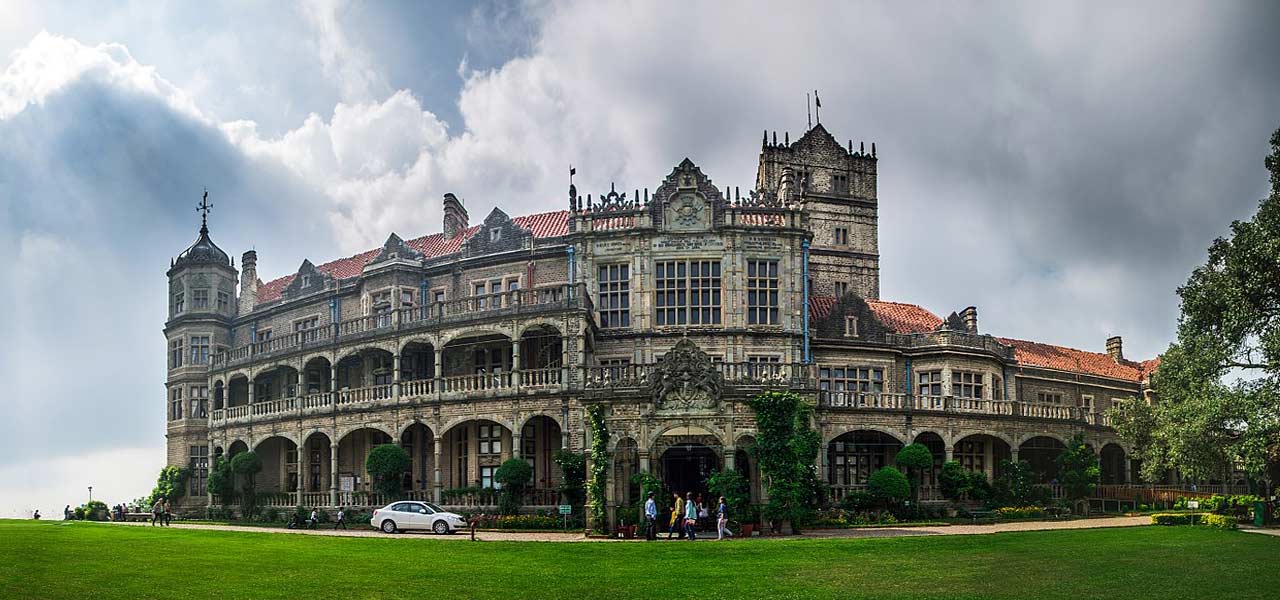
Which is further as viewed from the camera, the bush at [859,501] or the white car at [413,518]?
the bush at [859,501]

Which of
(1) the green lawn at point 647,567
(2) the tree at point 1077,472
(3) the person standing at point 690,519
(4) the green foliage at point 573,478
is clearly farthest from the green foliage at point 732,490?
(2) the tree at point 1077,472

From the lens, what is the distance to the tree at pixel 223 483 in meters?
53.0

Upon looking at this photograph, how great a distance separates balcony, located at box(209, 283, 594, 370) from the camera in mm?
44562

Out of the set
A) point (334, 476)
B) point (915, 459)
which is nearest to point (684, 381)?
point (915, 459)

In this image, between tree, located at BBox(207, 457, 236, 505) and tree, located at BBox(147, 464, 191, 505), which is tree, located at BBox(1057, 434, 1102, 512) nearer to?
tree, located at BBox(207, 457, 236, 505)

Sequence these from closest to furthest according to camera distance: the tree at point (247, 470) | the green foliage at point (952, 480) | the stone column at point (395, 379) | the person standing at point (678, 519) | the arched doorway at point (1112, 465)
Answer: the person standing at point (678, 519) → the green foliage at point (952, 480) → the stone column at point (395, 379) → the tree at point (247, 470) → the arched doorway at point (1112, 465)

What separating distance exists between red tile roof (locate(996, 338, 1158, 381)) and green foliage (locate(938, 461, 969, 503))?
579 inches

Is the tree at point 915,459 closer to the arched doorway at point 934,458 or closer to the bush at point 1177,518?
the arched doorway at point 934,458

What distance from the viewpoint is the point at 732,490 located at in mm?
35062

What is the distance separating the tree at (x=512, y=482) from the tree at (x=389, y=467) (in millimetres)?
5058

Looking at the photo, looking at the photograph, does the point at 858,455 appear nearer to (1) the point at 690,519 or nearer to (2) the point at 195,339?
(1) the point at 690,519

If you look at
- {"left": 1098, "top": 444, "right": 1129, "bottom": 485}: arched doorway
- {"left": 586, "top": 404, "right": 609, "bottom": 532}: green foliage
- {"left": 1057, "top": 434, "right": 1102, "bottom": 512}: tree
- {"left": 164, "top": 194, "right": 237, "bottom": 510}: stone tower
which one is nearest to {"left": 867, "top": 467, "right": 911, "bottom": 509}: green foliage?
{"left": 1057, "top": 434, "right": 1102, "bottom": 512}: tree

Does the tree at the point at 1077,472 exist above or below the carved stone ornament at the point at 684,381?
below

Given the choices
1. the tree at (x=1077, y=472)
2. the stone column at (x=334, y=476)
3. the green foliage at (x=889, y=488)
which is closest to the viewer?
the green foliage at (x=889, y=488)
